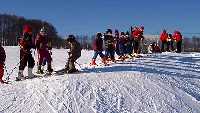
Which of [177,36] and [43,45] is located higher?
[177,36]

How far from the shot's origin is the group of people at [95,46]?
22078 millimetres

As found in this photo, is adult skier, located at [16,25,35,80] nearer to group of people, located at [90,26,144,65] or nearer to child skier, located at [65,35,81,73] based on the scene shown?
child skier, located at [65,35,81,73]

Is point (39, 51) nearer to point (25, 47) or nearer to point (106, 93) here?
point (25, 47)

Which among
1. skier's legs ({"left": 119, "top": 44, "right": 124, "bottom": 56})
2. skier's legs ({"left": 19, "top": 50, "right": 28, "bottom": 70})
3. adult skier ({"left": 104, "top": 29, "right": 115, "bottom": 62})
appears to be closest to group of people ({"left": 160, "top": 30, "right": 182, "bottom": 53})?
skier's legs ({"left": 119, "top": 44, "right": 124, "bottom": 56})

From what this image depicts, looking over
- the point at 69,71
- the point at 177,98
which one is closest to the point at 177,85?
the point at 177,98

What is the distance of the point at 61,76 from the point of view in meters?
21.1

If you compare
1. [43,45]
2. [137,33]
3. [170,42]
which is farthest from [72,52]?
[170,42]

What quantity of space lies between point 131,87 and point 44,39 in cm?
476

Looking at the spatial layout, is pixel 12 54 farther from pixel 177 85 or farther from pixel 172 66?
pixel 177 85

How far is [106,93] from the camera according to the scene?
1939cm

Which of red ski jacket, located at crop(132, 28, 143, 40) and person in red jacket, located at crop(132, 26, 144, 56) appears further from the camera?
red ski jacket, located at crop(132, 28, 143, 40)

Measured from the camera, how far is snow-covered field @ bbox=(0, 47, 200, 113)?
17.9 m

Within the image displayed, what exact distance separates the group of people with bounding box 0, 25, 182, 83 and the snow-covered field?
1.20m

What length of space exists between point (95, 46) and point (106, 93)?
7.58m
